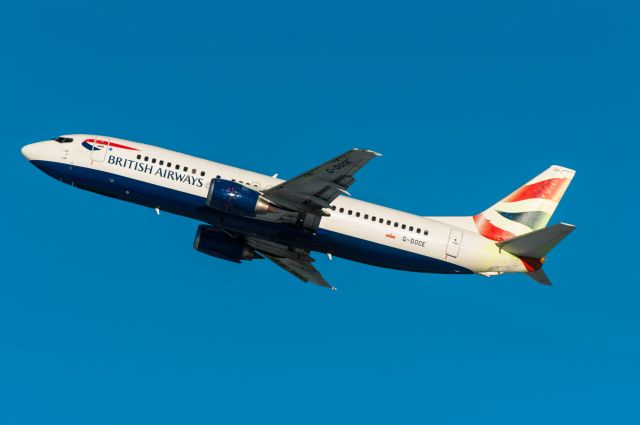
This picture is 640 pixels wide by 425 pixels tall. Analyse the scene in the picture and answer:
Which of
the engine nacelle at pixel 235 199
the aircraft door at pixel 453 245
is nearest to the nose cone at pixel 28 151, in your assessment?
the engine nacelle at pixel 235 199

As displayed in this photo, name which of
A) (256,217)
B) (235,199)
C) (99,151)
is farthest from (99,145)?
(256,217)

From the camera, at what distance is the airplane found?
60.3 meters

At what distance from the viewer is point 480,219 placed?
217 feet

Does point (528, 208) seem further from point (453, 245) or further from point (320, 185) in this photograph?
point (320, 185)

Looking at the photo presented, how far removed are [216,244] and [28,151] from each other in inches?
540

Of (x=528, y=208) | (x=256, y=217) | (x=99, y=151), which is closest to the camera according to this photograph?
(x=256, y=217)

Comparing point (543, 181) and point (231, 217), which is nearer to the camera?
point (231, 217)

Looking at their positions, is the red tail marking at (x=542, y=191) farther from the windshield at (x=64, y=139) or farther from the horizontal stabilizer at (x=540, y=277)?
the windshield at (x=64, y=139)

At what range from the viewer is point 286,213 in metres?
60.9

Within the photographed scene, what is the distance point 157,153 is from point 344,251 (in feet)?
44.2

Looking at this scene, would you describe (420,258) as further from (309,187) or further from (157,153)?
(157,153)

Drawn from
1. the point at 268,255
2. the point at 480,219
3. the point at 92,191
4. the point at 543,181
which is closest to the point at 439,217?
the point at 480,219

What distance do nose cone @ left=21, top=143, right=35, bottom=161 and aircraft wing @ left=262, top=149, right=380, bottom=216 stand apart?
637 inches

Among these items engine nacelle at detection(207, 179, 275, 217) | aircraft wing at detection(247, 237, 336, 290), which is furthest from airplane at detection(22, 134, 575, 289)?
aircraft wing at detection(247, 237, 336, 290)
